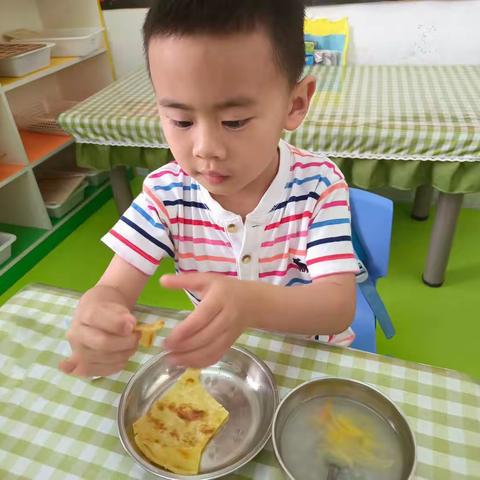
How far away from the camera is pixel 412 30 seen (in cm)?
190

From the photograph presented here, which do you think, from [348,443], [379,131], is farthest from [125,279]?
[379,131]

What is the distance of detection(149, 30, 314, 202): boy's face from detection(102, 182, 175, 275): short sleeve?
200 mm

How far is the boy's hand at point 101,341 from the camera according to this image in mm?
520

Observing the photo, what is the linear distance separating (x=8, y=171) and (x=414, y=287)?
177 centimetres

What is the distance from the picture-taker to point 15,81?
1.83 metres

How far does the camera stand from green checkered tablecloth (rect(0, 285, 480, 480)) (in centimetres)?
52

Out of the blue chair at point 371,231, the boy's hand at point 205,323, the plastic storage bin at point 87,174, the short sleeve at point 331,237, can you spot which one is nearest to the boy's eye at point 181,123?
the boy's hand at point 205,323

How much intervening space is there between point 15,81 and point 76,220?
0.72m

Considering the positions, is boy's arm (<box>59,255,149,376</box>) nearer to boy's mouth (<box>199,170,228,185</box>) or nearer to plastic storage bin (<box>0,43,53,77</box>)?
boy's mouth (<box>199,170,228,185</box>)

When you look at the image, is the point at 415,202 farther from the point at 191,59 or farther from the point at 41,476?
the point at 41,476

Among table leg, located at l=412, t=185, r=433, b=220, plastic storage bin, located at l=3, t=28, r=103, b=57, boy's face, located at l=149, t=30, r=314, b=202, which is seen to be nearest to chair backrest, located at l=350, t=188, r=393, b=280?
boy's face, located at l=149, t=30, r=314, b=202

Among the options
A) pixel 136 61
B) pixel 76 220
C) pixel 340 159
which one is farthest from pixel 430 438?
pixel 136 61

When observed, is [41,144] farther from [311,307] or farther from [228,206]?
[311,307]

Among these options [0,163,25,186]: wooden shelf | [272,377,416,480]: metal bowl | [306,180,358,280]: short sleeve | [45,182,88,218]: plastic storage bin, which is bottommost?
[45,182,88,218]: plastic storage bin
